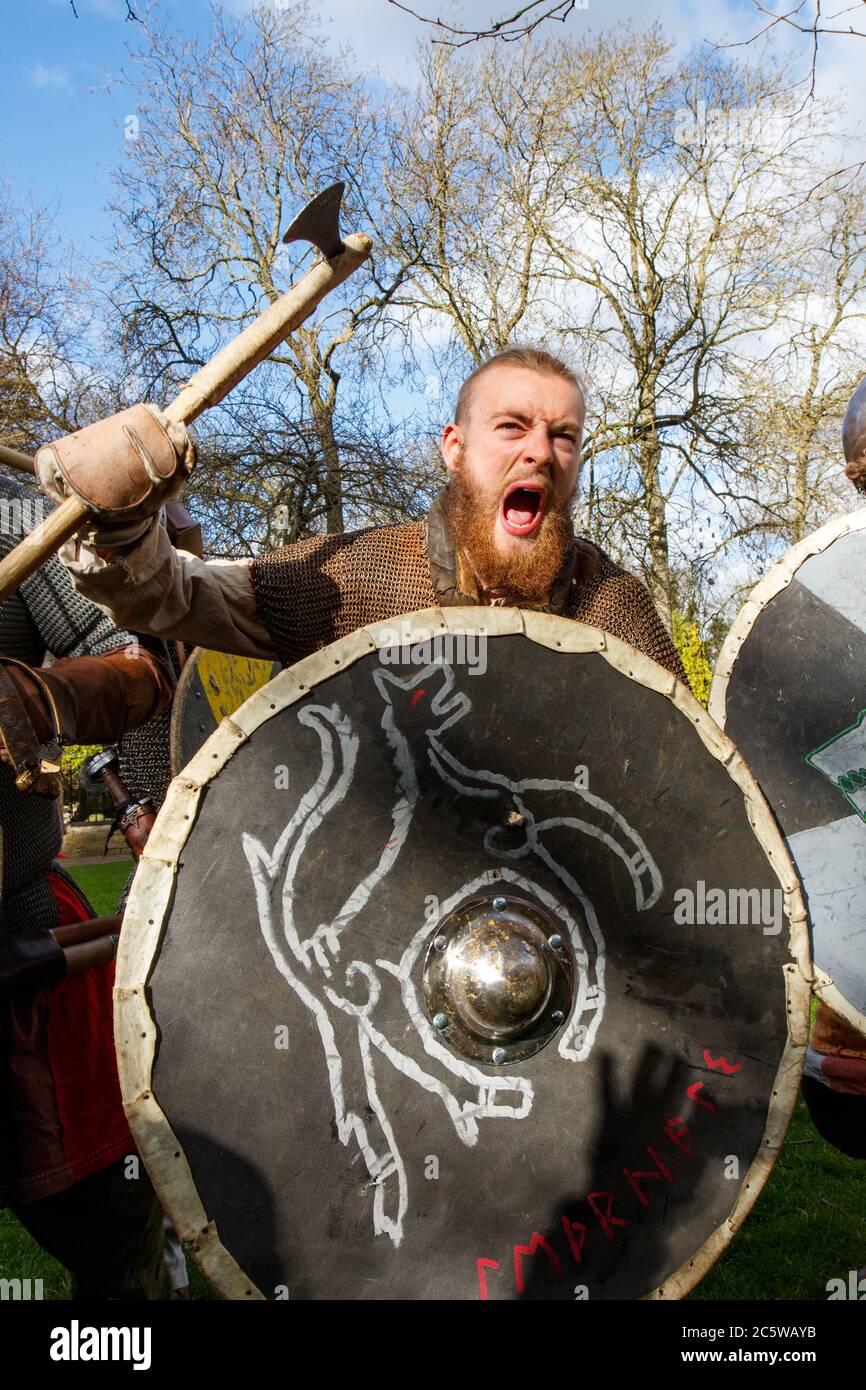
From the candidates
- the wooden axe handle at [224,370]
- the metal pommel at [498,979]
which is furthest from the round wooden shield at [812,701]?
the wooden axe handle at [224,370]

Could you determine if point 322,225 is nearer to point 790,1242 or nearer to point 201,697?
point 201,697

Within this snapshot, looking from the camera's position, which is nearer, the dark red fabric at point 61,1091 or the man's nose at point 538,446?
the dark red fabric at point 61,1091

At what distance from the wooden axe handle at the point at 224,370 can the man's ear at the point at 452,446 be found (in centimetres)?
47

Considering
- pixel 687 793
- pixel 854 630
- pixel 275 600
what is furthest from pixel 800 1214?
pixel 275 600

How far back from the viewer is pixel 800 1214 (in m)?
2.96

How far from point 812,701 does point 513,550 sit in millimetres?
840

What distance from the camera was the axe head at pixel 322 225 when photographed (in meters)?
1.77

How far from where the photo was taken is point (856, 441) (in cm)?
248

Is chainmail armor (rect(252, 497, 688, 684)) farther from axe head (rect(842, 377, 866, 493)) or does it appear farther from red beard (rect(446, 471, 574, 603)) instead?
axe head (rect(842, 377, 866, 493))

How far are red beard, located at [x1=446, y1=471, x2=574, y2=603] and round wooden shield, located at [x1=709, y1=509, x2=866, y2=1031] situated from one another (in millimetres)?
552

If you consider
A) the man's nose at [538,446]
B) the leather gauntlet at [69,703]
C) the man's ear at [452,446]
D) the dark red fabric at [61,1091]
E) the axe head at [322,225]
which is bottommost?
the dark red fabric at [61,1091]

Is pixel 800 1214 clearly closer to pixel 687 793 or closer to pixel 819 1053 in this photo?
pixel 819 1053

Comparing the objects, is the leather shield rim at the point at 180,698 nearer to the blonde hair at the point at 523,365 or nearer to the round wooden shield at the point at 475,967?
the blonde hair at the point at 523,365

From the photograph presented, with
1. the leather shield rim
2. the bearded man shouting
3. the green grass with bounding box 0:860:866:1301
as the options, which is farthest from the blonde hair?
the green grass with bounding box 0:860:866:1301
